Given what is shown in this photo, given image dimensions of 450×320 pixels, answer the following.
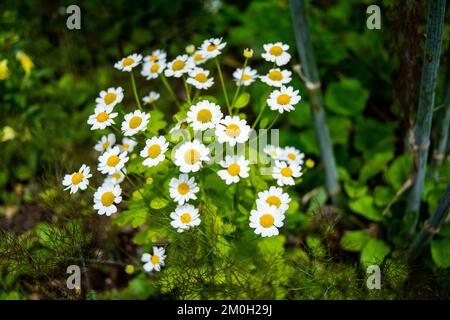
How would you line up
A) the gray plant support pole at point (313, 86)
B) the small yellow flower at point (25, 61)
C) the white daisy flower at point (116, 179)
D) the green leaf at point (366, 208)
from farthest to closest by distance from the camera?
the small yellow flower at point (25, 61) < the green leaf at point (366, 208) < the gray plant support pole at point (313, 86) < the white daisy flower at point (116, 179)

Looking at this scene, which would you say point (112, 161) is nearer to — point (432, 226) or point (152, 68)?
point (152, 68)

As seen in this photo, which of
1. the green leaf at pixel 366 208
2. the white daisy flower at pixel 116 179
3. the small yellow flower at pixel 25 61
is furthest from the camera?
the small yellow flower at pixel 25 61

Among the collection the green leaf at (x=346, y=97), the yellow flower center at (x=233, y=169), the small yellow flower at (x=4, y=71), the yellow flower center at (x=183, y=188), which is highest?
the small yellow flower at (x=4, y=71)

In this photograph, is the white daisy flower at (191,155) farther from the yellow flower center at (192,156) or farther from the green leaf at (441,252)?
the green leaf at (441,252)

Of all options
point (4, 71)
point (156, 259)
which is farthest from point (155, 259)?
point (4, 71)

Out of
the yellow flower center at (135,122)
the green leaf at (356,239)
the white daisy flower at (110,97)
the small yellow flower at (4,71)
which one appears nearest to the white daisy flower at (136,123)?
the yellow flower center at (135,122)

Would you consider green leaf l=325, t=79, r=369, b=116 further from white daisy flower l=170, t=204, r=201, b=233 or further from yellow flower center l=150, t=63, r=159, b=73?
white daisy flower l=170, t=204, r=201, b=233
